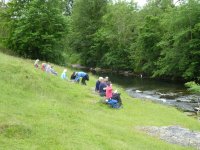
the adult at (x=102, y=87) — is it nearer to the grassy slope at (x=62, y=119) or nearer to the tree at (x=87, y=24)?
the grassy slope at (x=62, y=119)

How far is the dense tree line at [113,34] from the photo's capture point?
6262 cm

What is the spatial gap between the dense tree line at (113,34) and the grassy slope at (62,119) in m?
32.2

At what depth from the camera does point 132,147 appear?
1817 centimetres

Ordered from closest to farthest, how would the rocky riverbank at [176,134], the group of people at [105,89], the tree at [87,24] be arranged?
the rocky riverbank at [176,134] < the group of people at [105,89] < the tree at [87,24]

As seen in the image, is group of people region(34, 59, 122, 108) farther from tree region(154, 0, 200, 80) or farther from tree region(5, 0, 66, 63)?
tree region(154, 0, 200, 80)

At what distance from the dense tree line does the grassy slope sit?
32173mm

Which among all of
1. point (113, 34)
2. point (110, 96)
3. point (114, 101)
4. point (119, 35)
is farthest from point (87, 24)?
point (114, 101)

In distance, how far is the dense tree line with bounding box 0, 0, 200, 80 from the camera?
62625 mm

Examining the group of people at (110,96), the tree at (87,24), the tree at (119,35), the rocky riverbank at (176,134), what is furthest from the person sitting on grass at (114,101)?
the tree at (87,24)

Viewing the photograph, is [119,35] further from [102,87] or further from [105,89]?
[105,89]

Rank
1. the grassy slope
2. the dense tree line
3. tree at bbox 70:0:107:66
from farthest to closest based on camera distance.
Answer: tree at bbox 70:0:107:66 < the dense tree line < the grassy slope

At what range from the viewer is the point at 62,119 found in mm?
19812

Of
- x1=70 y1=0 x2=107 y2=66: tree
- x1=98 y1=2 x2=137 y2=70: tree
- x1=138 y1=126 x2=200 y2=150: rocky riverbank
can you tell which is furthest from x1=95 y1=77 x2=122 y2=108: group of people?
x1=70 y1=0 x2=107 y2=66: tree

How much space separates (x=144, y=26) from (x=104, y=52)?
2556 centimetres
